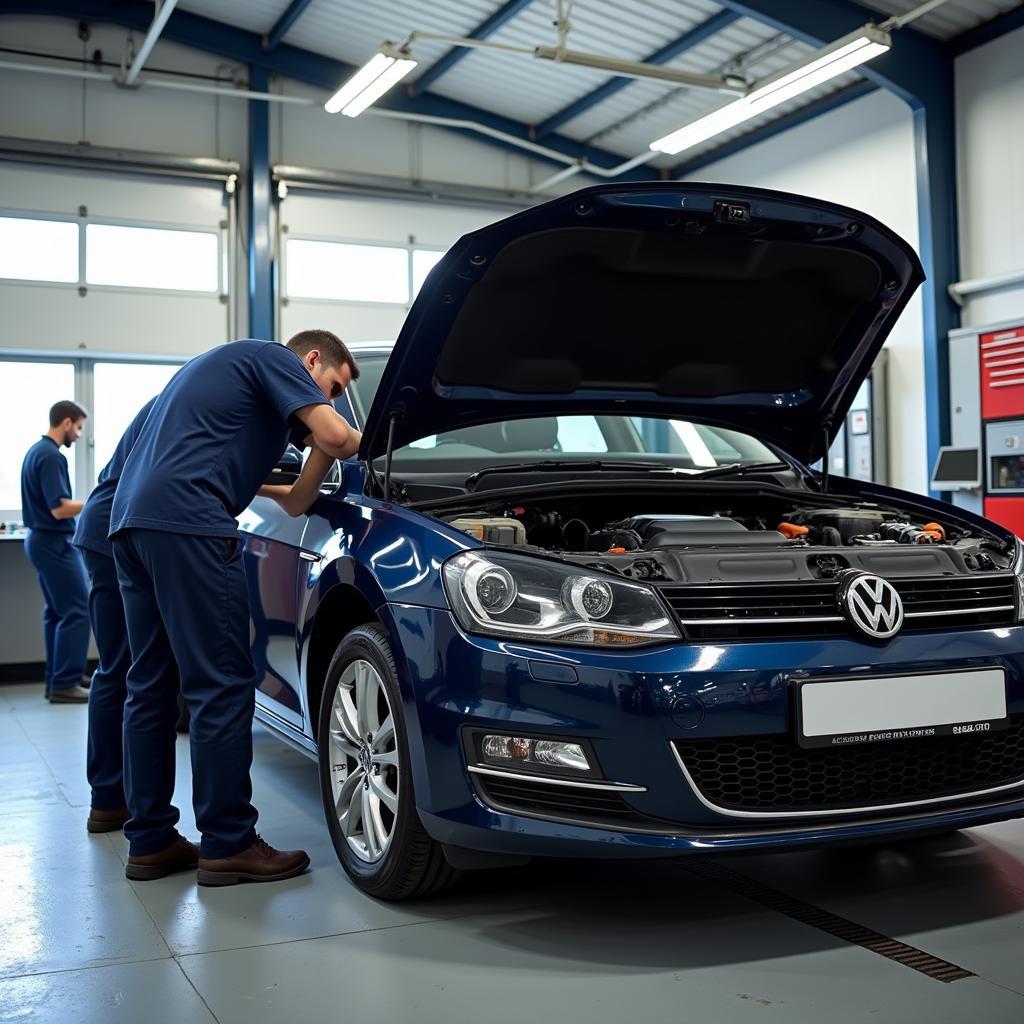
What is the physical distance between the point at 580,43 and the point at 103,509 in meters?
7.13

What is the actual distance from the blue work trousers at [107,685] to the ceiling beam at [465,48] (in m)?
6.66

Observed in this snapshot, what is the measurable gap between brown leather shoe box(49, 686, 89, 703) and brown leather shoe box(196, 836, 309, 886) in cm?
364

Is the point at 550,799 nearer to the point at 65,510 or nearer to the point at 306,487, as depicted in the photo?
the point at 306,487

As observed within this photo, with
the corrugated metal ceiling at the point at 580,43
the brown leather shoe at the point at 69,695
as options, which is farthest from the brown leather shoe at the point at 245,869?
the corrugated metal ceiling at the point at 580,43

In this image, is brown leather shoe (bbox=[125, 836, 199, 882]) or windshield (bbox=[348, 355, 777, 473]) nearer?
brown leather shoe (bbox=[125, 836, 199, 882])

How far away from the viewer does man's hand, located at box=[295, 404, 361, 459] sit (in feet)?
8.77

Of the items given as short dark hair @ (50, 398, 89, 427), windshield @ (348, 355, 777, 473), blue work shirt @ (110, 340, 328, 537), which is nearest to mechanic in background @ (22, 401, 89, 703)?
short dark hair @ (50, 398, 89, 427)

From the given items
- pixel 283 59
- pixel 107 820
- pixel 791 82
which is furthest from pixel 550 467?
pixel 283 59

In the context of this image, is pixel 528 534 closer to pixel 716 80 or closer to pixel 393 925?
pixel 393 925

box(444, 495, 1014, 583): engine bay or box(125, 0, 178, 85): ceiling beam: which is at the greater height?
box(125, 0, 178, 85): ceiling beam

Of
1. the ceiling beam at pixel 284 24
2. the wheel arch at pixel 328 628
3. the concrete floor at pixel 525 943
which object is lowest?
the concrete floor at pixel 525 943

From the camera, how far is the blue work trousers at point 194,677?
267 cm

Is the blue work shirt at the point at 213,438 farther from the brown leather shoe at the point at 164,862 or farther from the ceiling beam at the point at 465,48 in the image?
the ceiling beam at the point at 465,48

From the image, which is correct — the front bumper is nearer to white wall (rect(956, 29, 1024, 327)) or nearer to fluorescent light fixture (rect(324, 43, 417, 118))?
fluorescent light fixture (rect(324, 43, 417, 118))
